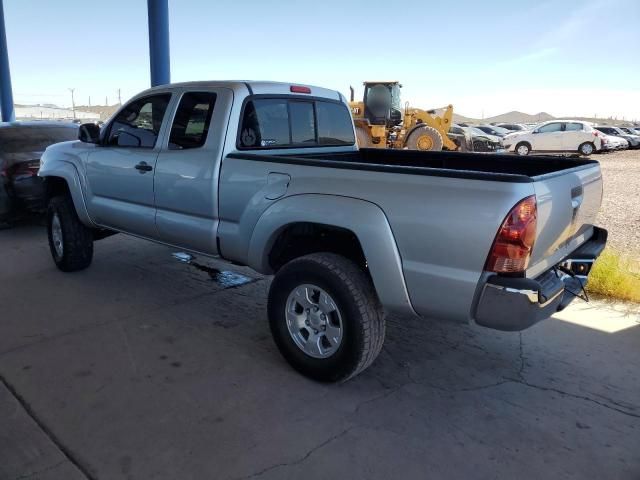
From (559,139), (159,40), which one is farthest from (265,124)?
(559,139)

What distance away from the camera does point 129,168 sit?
4449mm

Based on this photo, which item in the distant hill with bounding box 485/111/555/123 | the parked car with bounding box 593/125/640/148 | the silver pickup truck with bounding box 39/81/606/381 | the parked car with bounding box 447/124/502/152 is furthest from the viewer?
the distant hill with bounding box 485/111/555/123

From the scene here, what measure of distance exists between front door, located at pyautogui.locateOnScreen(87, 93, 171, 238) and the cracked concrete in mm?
823

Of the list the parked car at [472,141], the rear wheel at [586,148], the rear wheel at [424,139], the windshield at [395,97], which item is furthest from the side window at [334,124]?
the rear wheel at [586,148]

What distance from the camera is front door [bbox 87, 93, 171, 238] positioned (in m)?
4.30

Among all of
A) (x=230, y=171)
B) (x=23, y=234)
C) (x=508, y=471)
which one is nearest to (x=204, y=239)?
(x=230, y=171)

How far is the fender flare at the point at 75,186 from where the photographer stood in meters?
5.04

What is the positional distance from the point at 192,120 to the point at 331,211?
1694mm

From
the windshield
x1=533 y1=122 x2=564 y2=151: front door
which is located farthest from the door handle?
x1=533 y1=122 x2=564 y2=151: front door

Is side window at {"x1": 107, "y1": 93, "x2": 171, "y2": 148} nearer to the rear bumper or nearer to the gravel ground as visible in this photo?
the rear bumper

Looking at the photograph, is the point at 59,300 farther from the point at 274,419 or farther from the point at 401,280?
the point at 401,280

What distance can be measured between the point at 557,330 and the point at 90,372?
3573 millimetres

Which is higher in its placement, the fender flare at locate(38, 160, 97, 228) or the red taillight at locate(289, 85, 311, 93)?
the red taillight at locate(289, 85, 311, 93)

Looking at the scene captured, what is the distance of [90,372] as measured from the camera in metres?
3.35
